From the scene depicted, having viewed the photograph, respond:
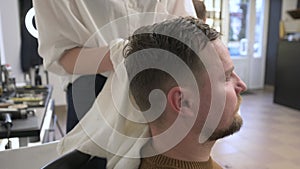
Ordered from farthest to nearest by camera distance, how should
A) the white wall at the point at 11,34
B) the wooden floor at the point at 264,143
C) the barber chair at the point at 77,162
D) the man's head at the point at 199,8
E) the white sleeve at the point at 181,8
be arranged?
1. the white wall at the point at 11,34
2. the wooden floor at the point at 264,143
3. the man's head at the point at 199,8
4. the white sleeve at the point at 181,8
5. the barber chair at the point at 77,162

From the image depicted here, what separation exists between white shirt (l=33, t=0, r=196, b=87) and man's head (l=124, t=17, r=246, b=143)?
7.4 inches

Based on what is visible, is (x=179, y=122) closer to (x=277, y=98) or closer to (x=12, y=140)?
(x=12, y=140)

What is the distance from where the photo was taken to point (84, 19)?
2.69 feet

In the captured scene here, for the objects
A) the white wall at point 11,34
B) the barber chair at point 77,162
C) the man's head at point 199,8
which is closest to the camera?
the barber chair at point 77,162

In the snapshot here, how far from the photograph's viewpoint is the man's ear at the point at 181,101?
0.63 m

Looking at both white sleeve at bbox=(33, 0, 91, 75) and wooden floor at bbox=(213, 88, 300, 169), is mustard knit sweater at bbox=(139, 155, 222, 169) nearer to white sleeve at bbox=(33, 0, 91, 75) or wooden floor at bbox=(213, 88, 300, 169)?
white sleeve at bbox=(33, 0, 91, 75)

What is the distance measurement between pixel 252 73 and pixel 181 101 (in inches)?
210

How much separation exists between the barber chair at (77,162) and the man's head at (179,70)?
0.77 feet

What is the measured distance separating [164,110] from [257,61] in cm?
536

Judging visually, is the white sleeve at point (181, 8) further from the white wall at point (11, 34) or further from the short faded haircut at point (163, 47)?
the white wall at point (11, 34)

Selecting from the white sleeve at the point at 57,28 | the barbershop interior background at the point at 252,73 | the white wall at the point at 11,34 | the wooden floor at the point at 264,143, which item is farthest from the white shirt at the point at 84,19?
the white wall at the point at 11,34

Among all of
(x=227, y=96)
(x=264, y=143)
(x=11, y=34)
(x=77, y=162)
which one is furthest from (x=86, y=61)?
(x=11, y=34)

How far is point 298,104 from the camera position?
4098 mm

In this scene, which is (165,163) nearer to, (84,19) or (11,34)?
(84,19)
